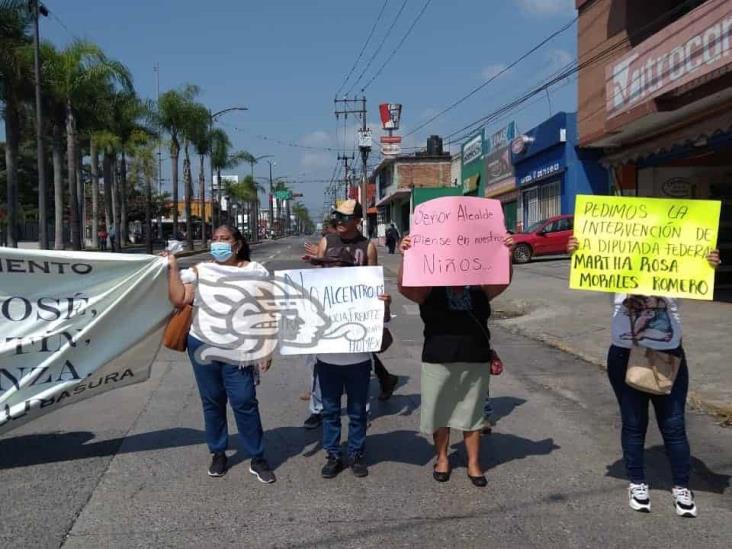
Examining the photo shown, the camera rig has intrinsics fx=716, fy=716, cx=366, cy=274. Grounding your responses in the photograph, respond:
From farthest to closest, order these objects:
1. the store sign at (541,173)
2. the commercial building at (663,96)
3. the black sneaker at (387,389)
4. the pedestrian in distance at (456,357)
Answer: the store sign at (541,173) < the commercial building at (663,96) < the black sneaker at (387,389) < the pedestrian in distance at (456,357)

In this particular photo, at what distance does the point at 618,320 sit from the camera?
4.16 m

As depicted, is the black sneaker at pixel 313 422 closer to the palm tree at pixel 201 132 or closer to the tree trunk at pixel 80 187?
the tree trunk at pixel 80 187

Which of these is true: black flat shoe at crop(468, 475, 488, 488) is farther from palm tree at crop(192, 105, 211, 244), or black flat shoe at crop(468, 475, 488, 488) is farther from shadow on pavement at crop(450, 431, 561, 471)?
palm tree at crop(192, 105, 211, 244)

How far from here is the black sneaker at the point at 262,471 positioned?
4.55 meters

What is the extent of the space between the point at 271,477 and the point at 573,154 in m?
22.7

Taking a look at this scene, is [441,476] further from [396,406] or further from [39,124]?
[39,124]

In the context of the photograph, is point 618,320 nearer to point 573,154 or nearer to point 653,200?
point 653,200

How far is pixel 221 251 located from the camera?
4.59m

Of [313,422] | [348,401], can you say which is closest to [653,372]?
[348,401]

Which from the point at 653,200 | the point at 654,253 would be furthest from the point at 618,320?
the point at 653,200

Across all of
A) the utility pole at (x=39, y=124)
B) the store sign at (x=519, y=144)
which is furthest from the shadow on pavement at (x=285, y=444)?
the store sign at (x=519, y=144)

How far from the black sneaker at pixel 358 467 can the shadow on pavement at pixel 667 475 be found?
5.25 ft

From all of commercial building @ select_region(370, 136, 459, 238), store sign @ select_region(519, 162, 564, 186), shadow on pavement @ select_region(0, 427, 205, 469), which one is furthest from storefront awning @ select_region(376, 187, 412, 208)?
shadow on pavement @ select_region(0, 427, 205, 469)

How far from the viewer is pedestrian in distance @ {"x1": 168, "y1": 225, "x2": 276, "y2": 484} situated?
15.0 feet
